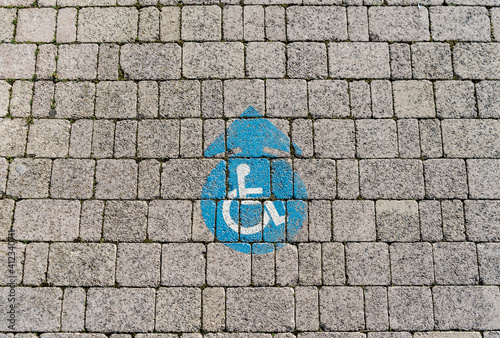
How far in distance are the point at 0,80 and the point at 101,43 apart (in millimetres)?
1155

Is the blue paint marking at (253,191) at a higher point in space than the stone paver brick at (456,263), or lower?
higher

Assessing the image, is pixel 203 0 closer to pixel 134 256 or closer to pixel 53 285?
pixel 134 256

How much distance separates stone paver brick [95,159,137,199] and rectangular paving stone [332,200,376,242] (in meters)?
2.08

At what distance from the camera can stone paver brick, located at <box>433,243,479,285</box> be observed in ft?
11.6

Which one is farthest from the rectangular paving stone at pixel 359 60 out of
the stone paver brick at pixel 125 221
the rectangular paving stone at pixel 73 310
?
the rectangular paving stone at pixel 73 310

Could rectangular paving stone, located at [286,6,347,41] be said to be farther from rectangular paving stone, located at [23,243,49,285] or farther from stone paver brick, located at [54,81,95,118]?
rectangular paving stone, located at [23,243,49,285]

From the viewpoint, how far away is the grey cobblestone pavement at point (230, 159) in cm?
347

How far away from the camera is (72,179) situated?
144 inches

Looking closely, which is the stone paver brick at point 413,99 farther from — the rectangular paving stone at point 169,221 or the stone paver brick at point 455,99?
the rectangular paving stone at point 169,221

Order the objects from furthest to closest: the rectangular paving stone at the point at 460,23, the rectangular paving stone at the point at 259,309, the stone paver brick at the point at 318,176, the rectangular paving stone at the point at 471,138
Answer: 1. the rectangular paving stone at the point at 460,23
2. the rectangular paving stone at the point at 471,138
3. the stone paver brick at the point at 318,176
4. the rectangular paving stone at the point at 259,309

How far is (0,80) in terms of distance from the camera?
385 cm

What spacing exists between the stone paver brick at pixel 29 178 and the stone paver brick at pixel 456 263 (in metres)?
4.04

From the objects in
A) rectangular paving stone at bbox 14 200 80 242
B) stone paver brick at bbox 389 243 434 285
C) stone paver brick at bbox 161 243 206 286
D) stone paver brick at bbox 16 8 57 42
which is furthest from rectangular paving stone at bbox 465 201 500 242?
stone paver brick at bbox 16 8 57 42

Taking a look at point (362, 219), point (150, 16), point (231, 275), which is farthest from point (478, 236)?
point (150, 16)
